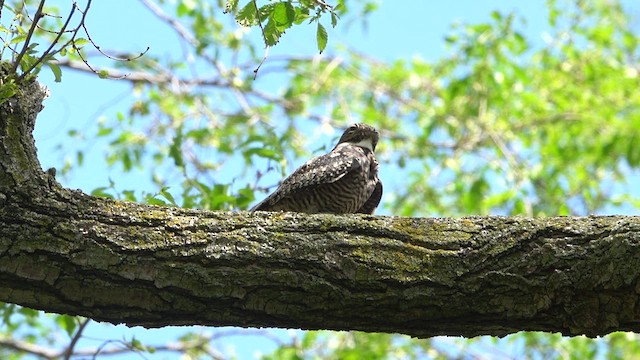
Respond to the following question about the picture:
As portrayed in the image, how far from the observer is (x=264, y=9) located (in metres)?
3.66

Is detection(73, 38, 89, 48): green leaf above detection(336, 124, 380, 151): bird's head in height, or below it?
below

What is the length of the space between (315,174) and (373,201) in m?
0.63

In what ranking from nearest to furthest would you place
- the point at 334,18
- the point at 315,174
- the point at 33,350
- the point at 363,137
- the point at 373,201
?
the point at 334,18 < the point at 315,174 < the point at 373,201 < the point at 363,137 < the point at 33,350

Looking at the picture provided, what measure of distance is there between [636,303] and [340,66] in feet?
30.1

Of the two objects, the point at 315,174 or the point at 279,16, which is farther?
the point at 315,174

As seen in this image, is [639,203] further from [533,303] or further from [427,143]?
[533,303]

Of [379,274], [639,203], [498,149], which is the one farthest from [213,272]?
[498,149]

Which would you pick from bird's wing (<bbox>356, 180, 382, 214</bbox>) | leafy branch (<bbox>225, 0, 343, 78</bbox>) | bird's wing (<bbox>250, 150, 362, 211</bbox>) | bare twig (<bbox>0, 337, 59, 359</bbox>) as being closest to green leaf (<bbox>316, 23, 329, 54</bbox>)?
leafy branch (<bbox>225, 0, 343, 78</bbox>)

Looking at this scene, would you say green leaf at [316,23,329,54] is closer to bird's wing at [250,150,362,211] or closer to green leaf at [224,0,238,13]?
green leaf at [224,0,238,13]

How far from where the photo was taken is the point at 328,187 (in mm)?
5906

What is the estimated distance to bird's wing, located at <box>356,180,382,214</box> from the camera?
246 inches

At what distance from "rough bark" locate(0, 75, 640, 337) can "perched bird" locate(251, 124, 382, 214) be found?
2.01 meters

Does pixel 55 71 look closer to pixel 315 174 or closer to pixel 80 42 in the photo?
pixel 80 42

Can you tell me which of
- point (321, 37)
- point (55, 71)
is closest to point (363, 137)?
point (321, 37)
